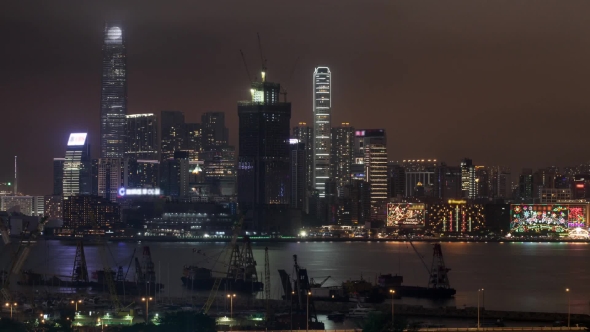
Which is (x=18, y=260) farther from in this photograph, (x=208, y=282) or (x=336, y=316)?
(x=336, y=316)

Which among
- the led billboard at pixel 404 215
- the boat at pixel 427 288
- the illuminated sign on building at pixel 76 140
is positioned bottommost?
the boat at pixel 427 288

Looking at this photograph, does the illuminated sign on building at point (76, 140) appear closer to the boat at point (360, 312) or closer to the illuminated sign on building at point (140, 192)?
the illuminated sign on building at point (140, 192)

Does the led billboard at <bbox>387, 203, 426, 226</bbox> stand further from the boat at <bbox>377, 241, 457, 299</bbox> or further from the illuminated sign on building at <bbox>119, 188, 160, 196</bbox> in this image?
the boat at <bbox>377, 241, 457, 299</bbox>

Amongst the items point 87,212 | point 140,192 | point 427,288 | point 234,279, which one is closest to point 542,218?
point 140,192

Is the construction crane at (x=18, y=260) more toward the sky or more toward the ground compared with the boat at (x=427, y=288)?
more toward the sky

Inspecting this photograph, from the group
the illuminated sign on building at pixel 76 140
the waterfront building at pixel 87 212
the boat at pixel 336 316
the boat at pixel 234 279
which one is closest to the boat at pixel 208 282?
the boat at pixel 234 279

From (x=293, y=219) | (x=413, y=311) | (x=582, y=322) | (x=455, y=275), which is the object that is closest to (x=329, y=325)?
(x=413, y=311)

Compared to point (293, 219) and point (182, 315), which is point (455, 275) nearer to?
point (182, 315)
